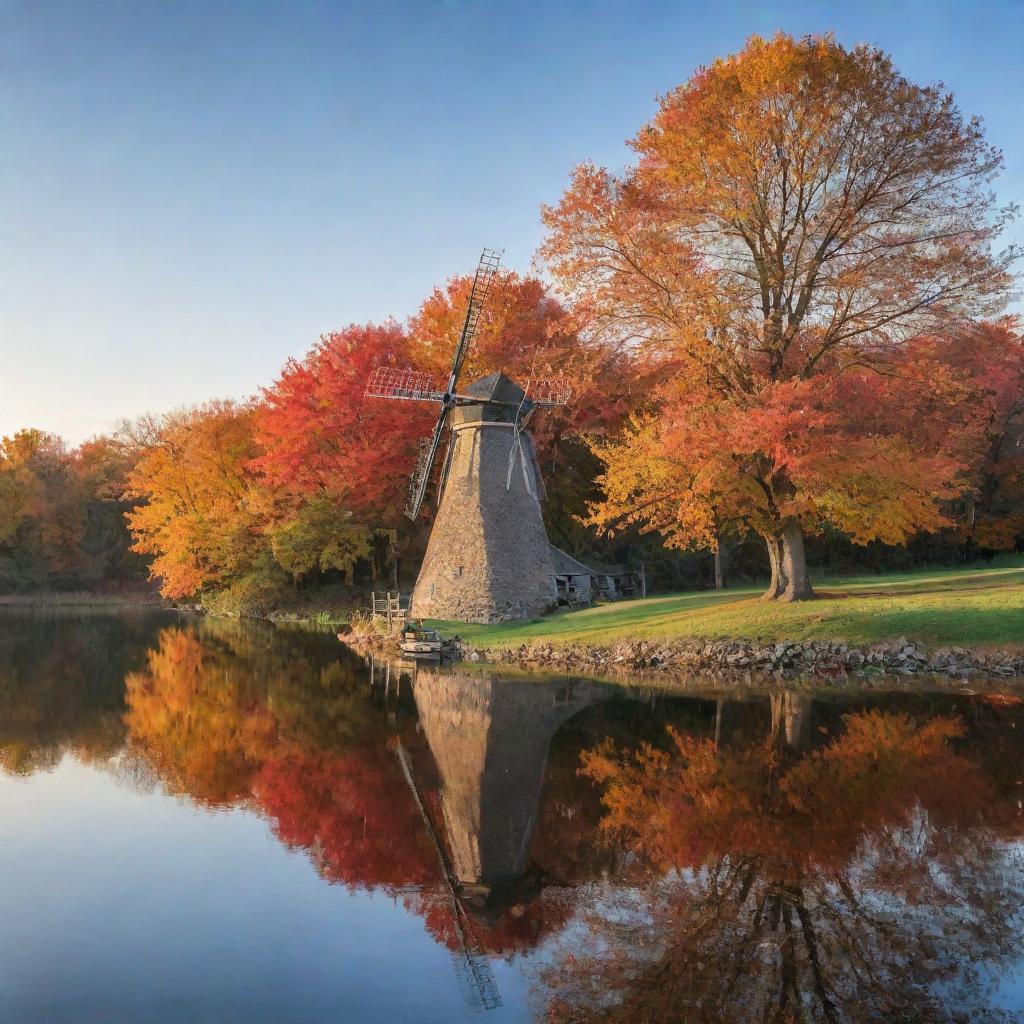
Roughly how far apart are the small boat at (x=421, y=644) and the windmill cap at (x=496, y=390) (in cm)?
857

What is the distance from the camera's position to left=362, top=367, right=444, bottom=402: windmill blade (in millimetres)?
30844

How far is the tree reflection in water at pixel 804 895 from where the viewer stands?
234 inches

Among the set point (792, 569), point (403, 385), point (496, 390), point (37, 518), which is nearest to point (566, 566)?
point (496, 390)

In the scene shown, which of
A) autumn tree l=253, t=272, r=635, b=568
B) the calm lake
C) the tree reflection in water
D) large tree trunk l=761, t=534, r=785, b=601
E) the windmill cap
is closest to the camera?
the tree reflection in water

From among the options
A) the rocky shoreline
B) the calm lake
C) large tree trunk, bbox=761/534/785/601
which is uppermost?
large tree trunk, bbox=761/534/785/601

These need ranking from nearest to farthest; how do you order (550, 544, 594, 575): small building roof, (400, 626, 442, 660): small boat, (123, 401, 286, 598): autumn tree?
(400, 626, 442, 660): small boat
(550, 544, 594, 575): small building roof
(123, 401, 286, 598): autumn tree

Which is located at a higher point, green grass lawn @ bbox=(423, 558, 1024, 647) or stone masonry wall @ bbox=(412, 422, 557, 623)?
stone masonry wall @ bbox=(412, 422, 557, 623)

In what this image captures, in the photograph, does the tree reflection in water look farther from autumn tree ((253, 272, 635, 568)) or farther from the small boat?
autumn tree ((253, 272, 635, 568))

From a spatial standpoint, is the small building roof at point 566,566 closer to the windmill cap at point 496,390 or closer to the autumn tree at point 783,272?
the windmill cap at point 496,390

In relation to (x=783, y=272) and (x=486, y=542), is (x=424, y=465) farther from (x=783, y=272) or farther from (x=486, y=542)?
(x=783, y=272)

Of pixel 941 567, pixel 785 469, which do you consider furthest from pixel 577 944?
pixel 941 567

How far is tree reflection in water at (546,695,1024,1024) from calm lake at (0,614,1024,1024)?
31mm

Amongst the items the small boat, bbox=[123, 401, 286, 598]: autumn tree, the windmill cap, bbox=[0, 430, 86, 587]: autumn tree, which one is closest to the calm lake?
the small boat

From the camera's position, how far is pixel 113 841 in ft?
33.4
